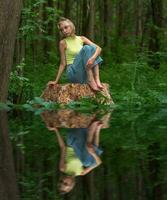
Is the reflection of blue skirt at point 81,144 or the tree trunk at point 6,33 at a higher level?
the tree trunk at point 6,33

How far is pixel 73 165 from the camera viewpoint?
13.7 ft

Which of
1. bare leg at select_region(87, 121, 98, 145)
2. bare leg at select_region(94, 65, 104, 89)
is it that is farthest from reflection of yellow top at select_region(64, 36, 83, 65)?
bare leg at select_region(87, 121, 98, 145)

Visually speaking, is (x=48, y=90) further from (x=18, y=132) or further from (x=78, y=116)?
(x=18, y=132)

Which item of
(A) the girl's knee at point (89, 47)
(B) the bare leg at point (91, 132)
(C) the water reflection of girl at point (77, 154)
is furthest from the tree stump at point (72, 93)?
(C) the water reflection of girl at point (77, 154)

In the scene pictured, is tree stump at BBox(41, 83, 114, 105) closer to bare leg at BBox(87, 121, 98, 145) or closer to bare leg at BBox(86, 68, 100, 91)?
bare leg at BBox(86, 68, 100, 91)

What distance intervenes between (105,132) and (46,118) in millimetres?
1894

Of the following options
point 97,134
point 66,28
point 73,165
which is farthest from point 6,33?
point 73,165

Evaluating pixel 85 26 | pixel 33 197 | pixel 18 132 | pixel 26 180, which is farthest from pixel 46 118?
pixel 85 26

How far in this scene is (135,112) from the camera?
900 cm

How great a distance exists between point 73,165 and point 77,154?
517 millimetres

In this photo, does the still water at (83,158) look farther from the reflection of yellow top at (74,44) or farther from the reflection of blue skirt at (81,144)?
the reflection of yellow top at (74,44)

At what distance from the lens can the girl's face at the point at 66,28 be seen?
34.2 ft

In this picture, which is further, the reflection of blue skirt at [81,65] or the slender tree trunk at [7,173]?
the reflection of blue skirt at [81,65]

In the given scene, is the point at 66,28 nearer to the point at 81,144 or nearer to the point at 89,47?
the point at 89,47
